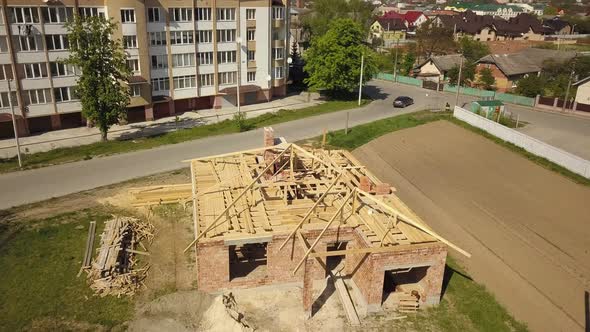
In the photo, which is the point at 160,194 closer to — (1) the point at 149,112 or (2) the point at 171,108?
(1) the point at 149,112

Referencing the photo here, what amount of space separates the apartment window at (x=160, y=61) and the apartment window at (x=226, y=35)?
6.14 meters

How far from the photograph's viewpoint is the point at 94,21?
117ft

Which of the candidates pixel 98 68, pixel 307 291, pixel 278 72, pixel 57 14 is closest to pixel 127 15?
pixel 57 14

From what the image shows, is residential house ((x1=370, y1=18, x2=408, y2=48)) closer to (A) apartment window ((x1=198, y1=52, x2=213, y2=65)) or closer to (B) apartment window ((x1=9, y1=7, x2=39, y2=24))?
(A) apartment window ((x1=198, y1=52, x2=213, y2=65))

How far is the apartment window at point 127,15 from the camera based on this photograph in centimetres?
4125

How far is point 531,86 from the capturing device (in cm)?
5506

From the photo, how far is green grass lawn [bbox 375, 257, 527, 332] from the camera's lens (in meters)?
17.5

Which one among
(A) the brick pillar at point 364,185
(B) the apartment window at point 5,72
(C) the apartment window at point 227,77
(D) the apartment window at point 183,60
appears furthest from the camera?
(C) the apartment window at point 227,77

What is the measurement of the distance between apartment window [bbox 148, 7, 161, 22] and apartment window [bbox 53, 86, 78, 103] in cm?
966

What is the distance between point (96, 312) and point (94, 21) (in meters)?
25.9

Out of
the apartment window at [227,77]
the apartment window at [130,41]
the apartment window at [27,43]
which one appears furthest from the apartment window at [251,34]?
the apartment window at [27,43]

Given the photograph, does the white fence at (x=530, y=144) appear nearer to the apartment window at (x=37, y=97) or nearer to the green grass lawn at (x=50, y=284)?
the green grass lawn at (x=50, y=284)

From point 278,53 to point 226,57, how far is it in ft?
21.3

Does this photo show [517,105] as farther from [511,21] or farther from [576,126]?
[511,21]
